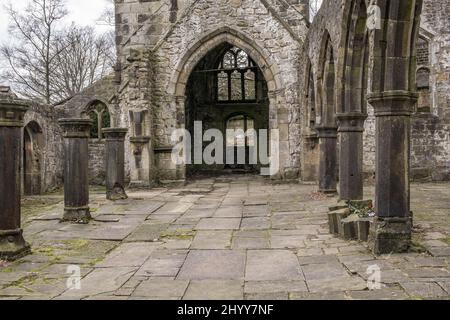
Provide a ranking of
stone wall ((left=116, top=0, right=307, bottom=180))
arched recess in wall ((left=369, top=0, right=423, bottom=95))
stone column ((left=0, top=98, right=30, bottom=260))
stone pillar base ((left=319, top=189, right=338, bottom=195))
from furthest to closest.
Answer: stone wall ((left=116, top=0, right=307, bottom=180)) → stone pillar base ((left=319, top=189, right=338, bottom=195)) → stone column ((left=0, top=98, right=30, bottom=260)) → arched recess in wall ((left=369, top=0, right=423, bottom=95))

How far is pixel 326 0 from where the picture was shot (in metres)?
10.4

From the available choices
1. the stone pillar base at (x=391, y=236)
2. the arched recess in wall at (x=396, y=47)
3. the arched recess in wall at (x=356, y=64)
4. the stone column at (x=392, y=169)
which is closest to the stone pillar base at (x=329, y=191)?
the arched recess in wall at (x=356, y=64)

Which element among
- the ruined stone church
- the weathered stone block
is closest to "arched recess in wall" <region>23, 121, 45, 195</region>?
the ruined stone church

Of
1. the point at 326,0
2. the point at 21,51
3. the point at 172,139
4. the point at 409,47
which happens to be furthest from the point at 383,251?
the point at 21,51

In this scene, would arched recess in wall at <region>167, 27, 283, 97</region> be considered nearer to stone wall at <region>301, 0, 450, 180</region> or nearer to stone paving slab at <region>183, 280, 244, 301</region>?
stone wall at <region>301, 0, 450, 180</region>

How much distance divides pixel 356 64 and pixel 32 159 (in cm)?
1010

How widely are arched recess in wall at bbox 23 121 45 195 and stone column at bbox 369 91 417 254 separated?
11.3m

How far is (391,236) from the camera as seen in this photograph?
572 centimetres

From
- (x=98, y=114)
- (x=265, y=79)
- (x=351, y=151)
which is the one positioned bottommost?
(x=351, y=151)

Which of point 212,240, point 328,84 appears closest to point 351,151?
point 212,240

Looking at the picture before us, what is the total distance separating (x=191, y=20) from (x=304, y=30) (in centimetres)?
350

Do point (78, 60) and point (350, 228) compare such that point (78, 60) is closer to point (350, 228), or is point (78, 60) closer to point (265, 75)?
point (265, 75)

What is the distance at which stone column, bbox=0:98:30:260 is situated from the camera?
5957 mm

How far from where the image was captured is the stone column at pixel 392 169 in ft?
18.8
